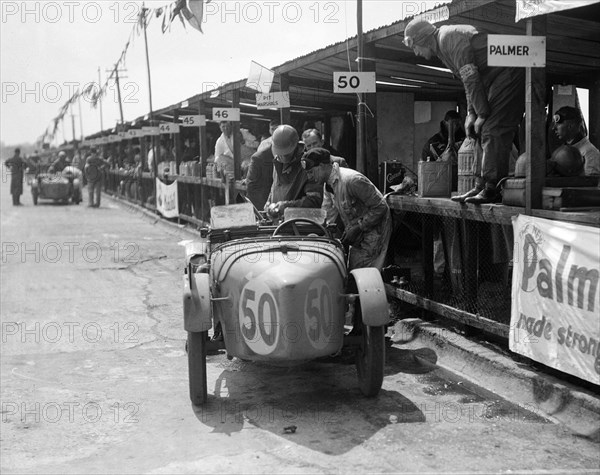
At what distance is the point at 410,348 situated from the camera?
768 centimetres

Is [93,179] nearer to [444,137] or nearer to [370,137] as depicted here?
[444,137]

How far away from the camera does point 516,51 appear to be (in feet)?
19.5

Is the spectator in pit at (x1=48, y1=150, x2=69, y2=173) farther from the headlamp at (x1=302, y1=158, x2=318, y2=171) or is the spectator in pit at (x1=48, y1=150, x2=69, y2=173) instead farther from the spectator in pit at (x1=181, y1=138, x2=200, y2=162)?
the headlamp at (x1=302, y1=158, x2=318, y2=171)

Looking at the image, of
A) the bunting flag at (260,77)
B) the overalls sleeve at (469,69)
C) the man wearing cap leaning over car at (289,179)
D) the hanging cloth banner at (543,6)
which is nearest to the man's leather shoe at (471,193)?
the overalls sleeve at (469,69)

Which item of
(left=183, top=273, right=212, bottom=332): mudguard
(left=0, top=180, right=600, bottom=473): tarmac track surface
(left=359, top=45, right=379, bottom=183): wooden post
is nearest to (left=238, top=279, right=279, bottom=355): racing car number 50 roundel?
(left=183, top=273, right=212, bottom=332): mudguard

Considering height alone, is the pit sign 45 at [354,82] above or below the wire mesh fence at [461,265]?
above

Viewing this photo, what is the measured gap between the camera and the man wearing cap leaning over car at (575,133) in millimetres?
7828

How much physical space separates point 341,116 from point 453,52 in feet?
34.4

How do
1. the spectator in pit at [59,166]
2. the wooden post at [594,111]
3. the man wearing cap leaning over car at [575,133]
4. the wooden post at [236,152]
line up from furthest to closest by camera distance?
the spectator in pit at [59,166] → the wooden post at [236,152] → the wooden post at [594,111] → the man wearing cap leaning over car at [575,133]

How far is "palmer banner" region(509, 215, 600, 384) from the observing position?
5316 millimetres

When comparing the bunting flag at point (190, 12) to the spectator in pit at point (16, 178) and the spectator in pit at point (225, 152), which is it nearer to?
the spectator in pit at point (225, 152)

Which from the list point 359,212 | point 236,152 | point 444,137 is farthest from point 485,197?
point 236,152

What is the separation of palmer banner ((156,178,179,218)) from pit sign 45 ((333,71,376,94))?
1203cm

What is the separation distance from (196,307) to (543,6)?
3.26m
